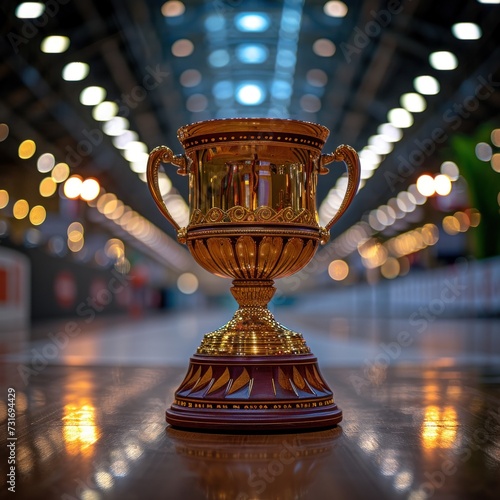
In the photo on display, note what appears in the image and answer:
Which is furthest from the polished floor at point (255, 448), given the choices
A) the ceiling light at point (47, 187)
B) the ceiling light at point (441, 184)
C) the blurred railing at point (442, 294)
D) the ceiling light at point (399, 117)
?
the ceiling light at point (47, 187)

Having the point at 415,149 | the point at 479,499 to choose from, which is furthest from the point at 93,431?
the point at 415,149

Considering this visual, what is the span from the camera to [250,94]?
88.8 ft

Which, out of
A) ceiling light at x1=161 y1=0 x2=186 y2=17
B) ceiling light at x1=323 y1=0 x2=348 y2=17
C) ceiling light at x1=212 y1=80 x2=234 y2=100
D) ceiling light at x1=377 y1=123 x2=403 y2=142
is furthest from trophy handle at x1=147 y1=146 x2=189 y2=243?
ceiling light at x1=377 y1=123 x2=403 y2=142

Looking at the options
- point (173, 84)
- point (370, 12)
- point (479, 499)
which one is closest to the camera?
point (479, 499)

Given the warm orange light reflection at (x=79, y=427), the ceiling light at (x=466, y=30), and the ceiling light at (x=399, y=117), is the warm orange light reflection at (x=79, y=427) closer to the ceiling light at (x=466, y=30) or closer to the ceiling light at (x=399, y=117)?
the ceiling light at (x=466, y=30)

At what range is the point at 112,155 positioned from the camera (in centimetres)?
3014

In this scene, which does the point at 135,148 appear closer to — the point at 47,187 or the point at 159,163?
the point at 47,187

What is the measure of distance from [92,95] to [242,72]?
4.65 metres

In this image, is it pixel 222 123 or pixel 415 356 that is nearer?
pixel 222 123

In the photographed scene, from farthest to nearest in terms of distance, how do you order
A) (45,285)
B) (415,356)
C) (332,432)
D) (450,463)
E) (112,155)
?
(112,155) → (45,285) → (415,356) → (332,432) → (450,463)

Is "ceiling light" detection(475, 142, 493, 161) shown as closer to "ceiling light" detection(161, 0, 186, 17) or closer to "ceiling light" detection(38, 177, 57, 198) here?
"ceiling light" detection(161, 0, 186, 17)

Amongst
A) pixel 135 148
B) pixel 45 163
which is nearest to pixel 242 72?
pixel 135 148

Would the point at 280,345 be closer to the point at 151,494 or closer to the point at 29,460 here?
the point at 29,460

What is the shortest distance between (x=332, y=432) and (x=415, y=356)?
601 cm
